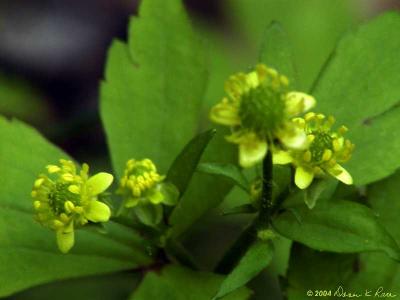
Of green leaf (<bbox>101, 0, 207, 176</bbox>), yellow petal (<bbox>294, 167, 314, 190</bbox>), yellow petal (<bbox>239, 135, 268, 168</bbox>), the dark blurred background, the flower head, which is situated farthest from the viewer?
the dark blurred background

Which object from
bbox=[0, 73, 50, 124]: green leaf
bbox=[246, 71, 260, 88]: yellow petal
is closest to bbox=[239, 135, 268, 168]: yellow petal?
bbox=[246, 71, 260, 88]: yellow petal

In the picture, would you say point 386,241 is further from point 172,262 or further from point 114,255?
point 114,255

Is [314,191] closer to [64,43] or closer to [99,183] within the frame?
[99,183]

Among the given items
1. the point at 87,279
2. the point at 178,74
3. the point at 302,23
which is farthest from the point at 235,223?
the point at 178,74

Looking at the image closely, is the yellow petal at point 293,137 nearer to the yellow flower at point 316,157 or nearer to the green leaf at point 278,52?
the yellow flower at point 316,157

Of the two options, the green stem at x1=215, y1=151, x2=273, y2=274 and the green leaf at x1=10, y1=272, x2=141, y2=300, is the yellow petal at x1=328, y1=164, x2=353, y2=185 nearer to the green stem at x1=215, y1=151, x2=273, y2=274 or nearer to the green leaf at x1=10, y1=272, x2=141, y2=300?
A: the green stem at x1=215, y1=151, x2=273, y2=274

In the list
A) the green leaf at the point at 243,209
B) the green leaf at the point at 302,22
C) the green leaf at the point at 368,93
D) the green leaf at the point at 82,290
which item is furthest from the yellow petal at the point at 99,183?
the green leaf at the point at 302,22

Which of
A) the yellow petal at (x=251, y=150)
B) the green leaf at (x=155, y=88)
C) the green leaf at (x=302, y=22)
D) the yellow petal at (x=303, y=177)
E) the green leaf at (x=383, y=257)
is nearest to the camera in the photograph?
the yellow petal at (x=251, y=150)
